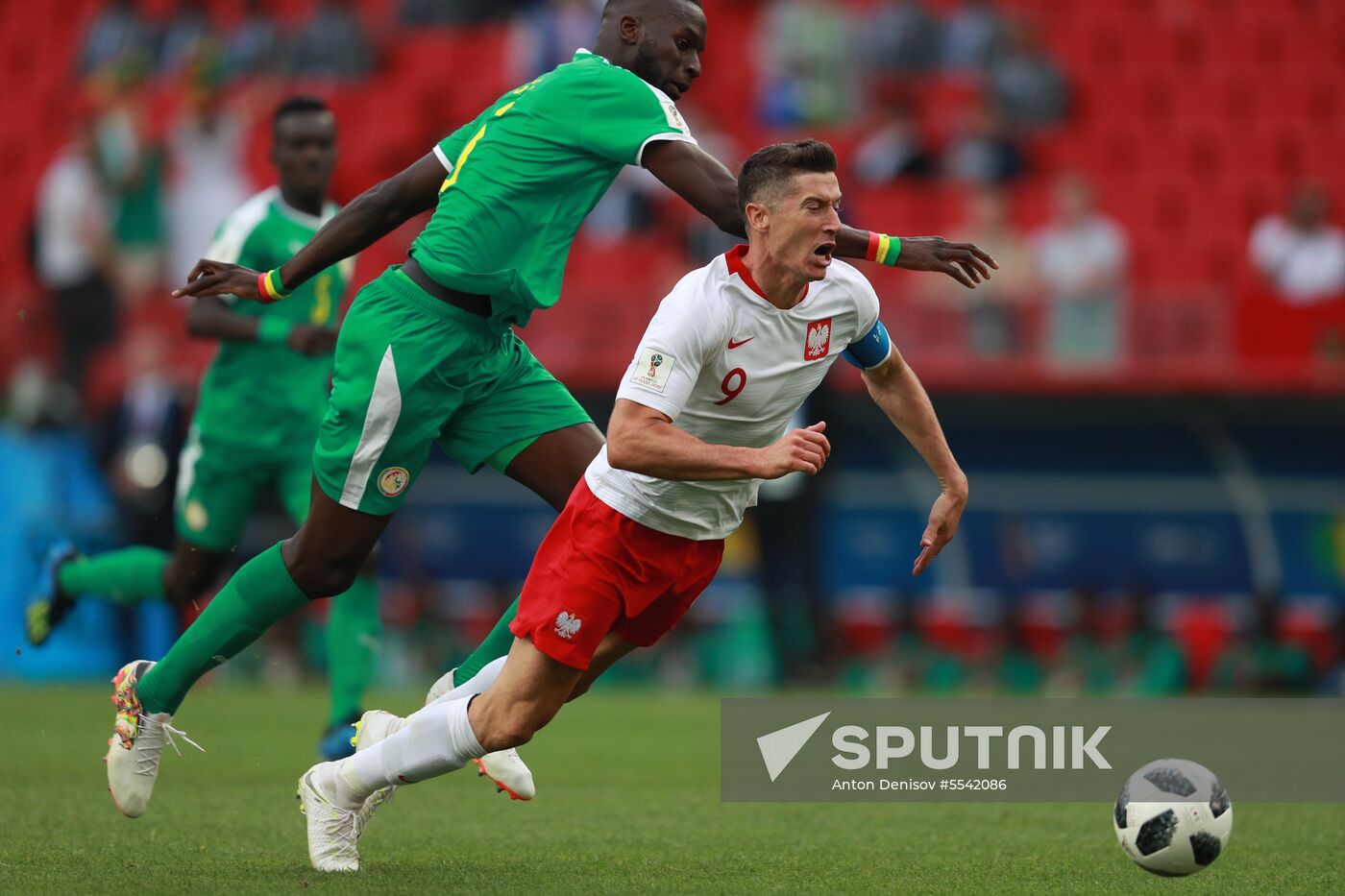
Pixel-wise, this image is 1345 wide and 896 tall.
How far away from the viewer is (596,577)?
5.44m

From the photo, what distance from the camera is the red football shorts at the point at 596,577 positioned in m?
5.38

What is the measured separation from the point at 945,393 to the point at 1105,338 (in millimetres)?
1248

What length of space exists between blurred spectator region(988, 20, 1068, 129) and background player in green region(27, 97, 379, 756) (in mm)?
9833

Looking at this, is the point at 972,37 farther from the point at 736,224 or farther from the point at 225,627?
the point at 225,627

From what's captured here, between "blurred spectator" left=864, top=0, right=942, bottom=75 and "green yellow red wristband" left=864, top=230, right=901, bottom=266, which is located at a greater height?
"blurred spectator" left=864, top=0, right=942, bottom=75

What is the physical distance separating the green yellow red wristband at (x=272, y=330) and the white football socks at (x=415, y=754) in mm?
3020

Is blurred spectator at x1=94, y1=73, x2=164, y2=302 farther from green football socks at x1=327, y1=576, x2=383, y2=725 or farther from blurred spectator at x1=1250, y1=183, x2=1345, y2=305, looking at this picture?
blurred spectator at x1=1250, y1=183, x2=1345, y2=305

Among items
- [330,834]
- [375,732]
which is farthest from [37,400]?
[330,834]

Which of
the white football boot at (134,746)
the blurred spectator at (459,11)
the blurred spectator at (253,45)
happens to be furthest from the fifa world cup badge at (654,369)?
the blurred spectator at (253,45)

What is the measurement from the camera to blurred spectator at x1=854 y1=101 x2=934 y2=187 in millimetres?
16281

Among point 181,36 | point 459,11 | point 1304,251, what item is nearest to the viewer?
point 1304,251

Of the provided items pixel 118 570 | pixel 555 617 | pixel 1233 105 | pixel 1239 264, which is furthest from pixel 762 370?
pixel 1233 105

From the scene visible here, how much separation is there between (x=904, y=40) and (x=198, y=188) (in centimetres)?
656
